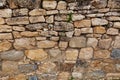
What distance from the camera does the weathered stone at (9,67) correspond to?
3.87m

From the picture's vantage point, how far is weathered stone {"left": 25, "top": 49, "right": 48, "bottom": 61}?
3.86 m

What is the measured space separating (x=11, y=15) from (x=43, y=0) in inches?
19.8

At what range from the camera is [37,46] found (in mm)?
3842

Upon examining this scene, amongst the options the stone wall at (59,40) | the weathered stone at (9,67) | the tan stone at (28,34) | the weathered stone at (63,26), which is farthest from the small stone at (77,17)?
the weathered stone at (9,67)

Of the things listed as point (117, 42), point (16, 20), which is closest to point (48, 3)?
point (16, 20)

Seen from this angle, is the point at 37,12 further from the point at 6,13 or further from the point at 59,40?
the point at 59,40

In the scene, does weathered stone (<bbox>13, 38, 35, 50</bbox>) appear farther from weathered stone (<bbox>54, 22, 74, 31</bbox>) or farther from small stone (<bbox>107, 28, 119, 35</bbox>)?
small stone (<bbox>107, 28, 119, 35</bbox>)

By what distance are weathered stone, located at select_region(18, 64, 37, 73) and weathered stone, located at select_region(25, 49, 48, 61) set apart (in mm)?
125

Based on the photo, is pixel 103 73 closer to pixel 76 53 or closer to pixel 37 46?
pixel 76 53

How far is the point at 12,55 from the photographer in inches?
151

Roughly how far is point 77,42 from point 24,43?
2.62 ft

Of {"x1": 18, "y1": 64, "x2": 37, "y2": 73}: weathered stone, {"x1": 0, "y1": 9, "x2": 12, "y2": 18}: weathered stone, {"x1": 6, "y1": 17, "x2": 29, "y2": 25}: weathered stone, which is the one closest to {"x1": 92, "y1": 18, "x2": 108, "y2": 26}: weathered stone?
{"x1": 6, "y1": 17, "x2": 29, "y2": 25}: weathered stone

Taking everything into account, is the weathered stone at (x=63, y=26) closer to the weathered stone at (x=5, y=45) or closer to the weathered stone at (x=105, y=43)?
the weathered stone at (x=105, y=43)

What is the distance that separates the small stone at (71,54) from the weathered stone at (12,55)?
685 mm
